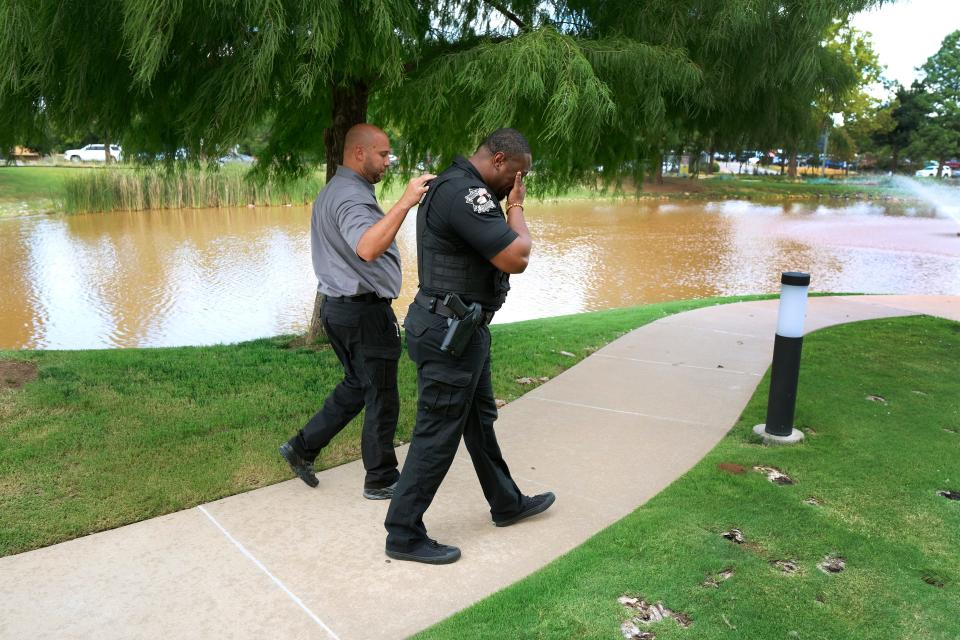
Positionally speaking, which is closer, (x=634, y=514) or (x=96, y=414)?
(x=634, y=514)

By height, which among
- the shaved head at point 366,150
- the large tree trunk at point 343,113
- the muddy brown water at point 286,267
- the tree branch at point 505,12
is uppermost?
the tree branch at point 505,12

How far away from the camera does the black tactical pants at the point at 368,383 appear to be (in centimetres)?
366

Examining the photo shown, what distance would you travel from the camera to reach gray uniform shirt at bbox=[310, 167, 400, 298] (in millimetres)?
3572

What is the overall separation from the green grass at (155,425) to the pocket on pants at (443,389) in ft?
4.52

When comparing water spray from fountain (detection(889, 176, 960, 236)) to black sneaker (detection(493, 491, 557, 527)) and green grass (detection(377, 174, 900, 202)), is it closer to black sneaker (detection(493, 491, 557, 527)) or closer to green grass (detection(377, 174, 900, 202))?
green grass (detection(377, 174, 900, 202))

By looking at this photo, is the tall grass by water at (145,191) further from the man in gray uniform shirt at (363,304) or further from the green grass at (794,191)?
the green grass at (794,191)

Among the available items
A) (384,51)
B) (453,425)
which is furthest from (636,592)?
(384,51)

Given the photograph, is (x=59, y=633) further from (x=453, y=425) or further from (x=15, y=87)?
(x=15, y=87)

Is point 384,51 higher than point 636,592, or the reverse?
point 384,51

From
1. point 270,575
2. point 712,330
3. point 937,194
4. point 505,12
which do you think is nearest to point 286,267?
point 712,330

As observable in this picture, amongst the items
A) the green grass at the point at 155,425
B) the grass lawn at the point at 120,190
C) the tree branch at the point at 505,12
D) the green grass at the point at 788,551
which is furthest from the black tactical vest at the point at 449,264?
the grass lawn at the point at 120,190

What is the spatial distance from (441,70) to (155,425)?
2819mm

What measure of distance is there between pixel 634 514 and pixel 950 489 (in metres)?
1.78

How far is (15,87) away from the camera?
3438mm
